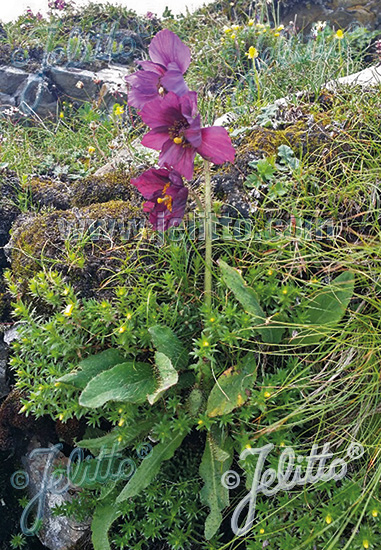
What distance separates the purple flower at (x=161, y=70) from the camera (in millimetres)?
1581

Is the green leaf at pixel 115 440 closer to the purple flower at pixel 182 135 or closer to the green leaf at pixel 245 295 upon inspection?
the green leaf at pixel 245 295

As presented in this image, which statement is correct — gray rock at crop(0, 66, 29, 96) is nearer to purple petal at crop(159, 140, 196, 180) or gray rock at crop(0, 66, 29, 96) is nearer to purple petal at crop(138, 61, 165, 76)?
purple petal at crop(138, 61, 165, 76)

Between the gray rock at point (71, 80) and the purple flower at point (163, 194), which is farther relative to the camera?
the gray rock at point (71, 80)

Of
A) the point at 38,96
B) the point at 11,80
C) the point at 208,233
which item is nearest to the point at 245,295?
the point at 208,233

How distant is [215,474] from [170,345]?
47 cm

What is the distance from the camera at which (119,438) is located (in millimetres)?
1618

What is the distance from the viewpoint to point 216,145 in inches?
61.2

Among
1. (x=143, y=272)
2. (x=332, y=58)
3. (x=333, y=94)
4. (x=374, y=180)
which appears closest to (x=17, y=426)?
(x=143, y=272)

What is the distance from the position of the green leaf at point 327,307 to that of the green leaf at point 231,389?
0.22 meters

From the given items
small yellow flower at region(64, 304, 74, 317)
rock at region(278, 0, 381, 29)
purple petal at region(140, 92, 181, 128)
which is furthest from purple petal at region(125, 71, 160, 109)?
rock at region(278, 0, 381, 29)

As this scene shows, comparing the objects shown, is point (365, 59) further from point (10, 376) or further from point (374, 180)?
point (10, 376)

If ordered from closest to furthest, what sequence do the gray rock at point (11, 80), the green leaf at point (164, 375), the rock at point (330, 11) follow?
the green leaf at point (164, 375), the rock at point (330, 11), the gray rock at point (11, 80)

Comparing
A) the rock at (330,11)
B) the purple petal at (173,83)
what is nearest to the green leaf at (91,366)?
the purple petal at (173,83)

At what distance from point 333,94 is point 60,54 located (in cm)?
427
